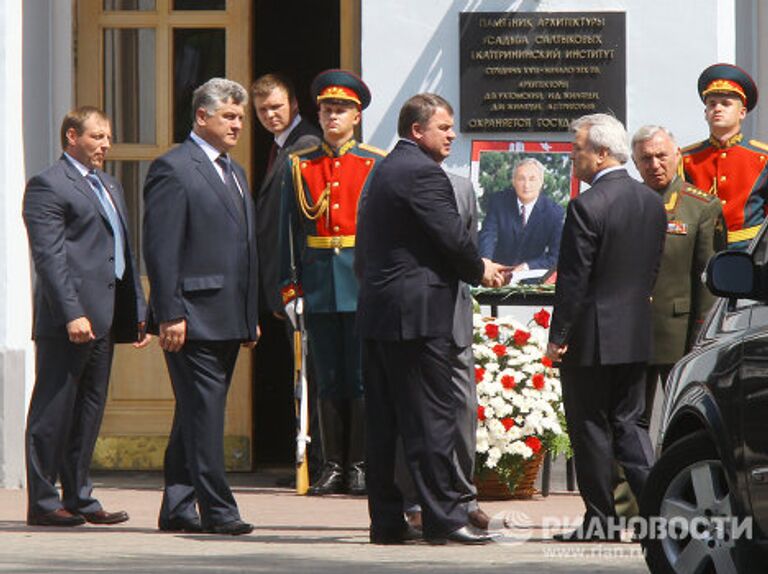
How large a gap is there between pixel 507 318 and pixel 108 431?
290 cm

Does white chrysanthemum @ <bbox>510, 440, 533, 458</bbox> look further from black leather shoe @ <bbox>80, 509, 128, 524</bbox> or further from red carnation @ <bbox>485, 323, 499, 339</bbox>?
black leather shoe @ <bbox>80, 509, 128, 524</bbox>

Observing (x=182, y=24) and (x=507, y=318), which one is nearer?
(x=507, y=318)

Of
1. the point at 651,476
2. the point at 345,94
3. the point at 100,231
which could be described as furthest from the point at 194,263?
the point at 651,476

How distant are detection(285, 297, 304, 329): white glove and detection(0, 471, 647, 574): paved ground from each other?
1.05 meters

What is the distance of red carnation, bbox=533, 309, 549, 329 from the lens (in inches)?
492

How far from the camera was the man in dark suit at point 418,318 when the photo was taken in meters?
9.61

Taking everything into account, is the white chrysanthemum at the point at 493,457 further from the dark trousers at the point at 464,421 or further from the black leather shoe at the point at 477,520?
the black leather shoe at the point at 477,520

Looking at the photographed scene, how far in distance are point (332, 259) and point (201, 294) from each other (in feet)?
7.04

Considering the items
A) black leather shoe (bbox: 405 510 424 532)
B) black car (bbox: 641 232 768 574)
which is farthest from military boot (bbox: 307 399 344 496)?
black car (bbox: 641 232 768 574)

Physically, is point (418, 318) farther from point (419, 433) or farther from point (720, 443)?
point (720, 443)

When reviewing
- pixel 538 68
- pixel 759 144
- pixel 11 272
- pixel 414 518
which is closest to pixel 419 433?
pixel 414 518

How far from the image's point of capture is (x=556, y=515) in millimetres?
11281

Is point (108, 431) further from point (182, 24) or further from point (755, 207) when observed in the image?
point (755, 207)

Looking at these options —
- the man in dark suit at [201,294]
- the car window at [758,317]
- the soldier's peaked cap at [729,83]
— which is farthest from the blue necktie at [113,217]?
the car window at [758,317]
